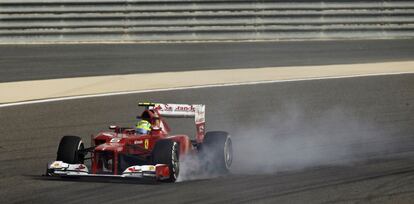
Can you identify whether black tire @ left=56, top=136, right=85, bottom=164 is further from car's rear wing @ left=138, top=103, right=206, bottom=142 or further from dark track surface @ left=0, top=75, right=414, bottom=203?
car's rear wing @ left=138, top=103, right=206, bottom=142

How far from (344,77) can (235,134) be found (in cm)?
618

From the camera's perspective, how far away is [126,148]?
31.3 feet

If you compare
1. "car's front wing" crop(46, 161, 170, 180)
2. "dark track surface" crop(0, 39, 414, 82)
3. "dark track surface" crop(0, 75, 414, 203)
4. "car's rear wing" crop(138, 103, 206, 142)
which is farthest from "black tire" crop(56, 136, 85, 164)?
"dark track surface" crop(0, 39, 414, 82)

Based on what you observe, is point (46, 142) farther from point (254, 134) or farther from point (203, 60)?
point (203, 60)

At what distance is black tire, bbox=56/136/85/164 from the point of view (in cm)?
969

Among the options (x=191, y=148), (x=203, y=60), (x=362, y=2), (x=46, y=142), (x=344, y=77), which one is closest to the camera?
(x=191, y=148)

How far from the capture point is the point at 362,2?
964 inches

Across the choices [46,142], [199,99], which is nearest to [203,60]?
[199,99]

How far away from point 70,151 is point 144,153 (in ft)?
2.52

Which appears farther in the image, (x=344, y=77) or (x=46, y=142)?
(x=344, y=77)

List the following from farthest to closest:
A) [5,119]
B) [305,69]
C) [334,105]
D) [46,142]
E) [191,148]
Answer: [305,69] → [334,105] → [5,119] → [46,142] → [191,148]

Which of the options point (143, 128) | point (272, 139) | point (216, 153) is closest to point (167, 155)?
point (143, 128)

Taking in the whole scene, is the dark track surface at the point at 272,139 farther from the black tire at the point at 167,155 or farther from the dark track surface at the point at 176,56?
the dark track surface at the point at 176,56

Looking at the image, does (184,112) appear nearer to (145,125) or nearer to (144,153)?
(145,125)
